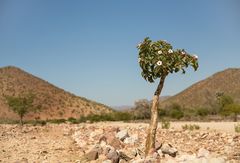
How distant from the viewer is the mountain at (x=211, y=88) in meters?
79.9

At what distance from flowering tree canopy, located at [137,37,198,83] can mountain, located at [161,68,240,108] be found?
65.7 metres

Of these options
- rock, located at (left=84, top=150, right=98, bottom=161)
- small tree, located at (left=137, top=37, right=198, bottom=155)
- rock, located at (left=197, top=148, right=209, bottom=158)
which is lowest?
rock, located at (left=84, top=150, right=98, bottom=161)

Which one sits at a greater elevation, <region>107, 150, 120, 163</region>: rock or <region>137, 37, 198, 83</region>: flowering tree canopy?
<region>137, 37, 198, 83</region>: flowering tree canopy

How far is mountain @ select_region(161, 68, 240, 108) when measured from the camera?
7988 centimetres

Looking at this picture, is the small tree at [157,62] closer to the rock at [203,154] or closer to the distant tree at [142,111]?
the rock at [203,154]

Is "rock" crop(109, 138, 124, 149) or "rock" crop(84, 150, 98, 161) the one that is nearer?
"rock" crop(84, 150, 98, 161)

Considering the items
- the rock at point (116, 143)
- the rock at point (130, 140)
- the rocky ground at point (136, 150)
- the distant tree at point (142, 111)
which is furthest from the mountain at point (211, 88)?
the rock at point (116, 143)

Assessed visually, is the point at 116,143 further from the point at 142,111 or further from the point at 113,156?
the point at 142,111

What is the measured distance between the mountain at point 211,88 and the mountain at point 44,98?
17.2 m

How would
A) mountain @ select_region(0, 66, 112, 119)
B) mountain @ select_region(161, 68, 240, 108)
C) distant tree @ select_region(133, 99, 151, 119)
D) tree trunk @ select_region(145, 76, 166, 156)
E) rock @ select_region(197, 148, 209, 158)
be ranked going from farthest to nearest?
1. mountain @ select_region(161, 68, 240, 108)
2. mountain @ select_region(0, 66, 112, 119)
3. distant tree @ select_region(133, 99, 151, 119)
4. tree trunk @ select_region(145, 76, 166, 156)
5. rock @ select_region(197, 148, 209, 158)

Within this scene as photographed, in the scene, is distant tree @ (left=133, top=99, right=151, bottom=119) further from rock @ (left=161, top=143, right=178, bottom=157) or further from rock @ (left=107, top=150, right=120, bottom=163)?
rock @ (left=107, top=150, right=120, bottom=163)

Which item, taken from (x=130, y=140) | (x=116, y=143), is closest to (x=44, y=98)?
(x=130, y=140)

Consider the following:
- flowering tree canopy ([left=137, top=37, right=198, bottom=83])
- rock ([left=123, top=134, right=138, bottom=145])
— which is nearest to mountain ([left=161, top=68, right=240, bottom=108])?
rock ([left=123, top=134, right=138, bottom=145])

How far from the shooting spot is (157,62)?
12.9 metres
